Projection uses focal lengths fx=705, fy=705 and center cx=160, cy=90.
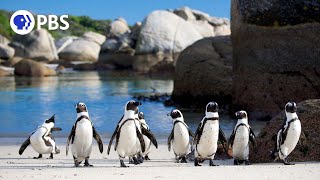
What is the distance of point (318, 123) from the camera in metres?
9.50

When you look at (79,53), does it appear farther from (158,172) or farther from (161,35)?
(158,172)

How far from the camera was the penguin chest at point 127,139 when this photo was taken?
9023 mm

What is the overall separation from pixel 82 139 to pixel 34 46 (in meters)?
55.6

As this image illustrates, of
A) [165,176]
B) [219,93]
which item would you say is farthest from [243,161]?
[219,93]

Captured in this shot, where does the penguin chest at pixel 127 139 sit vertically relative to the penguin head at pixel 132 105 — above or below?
below

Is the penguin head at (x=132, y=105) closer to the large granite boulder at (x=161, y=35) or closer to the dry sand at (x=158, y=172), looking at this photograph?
the dry sand at (x=158, y=172)

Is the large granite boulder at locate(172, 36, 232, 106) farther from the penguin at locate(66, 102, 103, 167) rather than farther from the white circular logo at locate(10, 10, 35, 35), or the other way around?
the penguin at locate(66, 102, 103, 167)

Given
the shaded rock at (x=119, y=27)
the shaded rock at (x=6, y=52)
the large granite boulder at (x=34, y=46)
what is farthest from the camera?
the shaded rock at (x=119, y=27)

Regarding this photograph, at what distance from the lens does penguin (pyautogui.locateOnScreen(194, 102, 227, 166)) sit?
360 inches

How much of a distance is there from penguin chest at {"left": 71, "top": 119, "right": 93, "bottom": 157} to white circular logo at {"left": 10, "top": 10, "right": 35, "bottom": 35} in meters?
10.3

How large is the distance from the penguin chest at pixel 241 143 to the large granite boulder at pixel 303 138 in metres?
0.33

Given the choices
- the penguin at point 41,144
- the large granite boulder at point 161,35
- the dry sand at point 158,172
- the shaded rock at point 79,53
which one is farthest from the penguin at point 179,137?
the shaded rock at point 79,53

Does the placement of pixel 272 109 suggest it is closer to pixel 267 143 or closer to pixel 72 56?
pixel 267 143

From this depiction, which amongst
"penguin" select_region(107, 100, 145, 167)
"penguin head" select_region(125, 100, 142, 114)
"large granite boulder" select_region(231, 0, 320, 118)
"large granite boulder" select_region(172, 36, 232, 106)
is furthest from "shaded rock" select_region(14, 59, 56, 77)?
"penguin head" select_region(125, 100, 142, 114)
